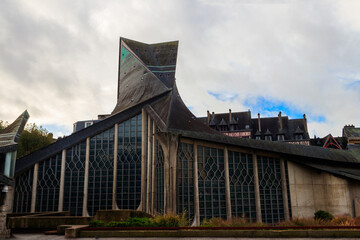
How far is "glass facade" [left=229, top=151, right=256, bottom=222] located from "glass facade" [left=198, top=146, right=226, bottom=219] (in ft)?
2.91

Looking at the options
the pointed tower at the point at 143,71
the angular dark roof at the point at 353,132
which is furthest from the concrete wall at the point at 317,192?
the angular dark roof at the point at 353,132

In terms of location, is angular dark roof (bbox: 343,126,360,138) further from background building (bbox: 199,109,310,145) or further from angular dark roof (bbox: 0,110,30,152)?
angular dark roof (bbox: 0,110,30,152)

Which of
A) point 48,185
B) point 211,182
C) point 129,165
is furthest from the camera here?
point 129,165

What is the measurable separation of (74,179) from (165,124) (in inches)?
428

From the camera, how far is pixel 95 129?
3120cm

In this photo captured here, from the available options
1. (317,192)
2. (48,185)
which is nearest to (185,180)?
(317,192)

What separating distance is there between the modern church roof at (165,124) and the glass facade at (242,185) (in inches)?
55.3

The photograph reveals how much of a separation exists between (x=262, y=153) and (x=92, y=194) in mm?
16649

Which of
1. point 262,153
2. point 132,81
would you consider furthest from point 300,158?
point 132,81

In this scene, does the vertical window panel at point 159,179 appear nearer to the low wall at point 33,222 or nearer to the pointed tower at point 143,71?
the pointed tower at point 143,71

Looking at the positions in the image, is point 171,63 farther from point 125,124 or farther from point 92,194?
point 92,194

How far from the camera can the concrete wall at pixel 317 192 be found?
2617 cm

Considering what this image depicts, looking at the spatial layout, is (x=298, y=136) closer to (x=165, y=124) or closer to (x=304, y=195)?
(x=304, y=195)

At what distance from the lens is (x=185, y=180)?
87.0 feet
